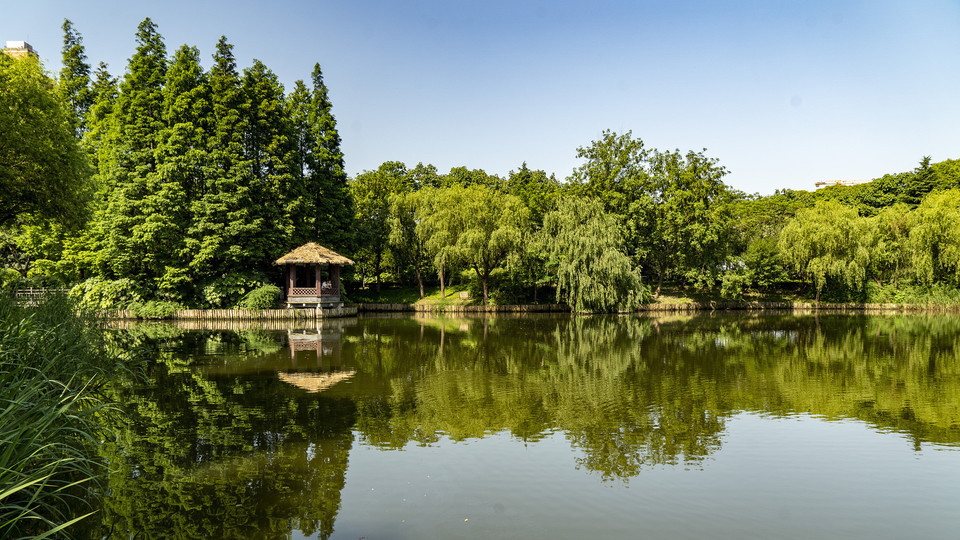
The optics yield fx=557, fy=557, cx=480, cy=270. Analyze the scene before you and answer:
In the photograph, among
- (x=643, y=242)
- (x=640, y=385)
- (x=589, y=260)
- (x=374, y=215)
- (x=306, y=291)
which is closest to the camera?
(x=640, y=385)

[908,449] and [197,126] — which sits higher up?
[197,126]

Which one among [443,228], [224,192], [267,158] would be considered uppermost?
[267,158]

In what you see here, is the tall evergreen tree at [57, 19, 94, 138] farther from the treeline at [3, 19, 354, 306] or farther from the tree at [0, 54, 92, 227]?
the tree at [0, 54, 92, 227]

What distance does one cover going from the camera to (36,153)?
14.8 metres

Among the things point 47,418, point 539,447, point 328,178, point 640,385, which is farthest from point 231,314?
point 47,418

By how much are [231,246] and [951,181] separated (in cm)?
5874

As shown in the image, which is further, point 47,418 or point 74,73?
point 74,73

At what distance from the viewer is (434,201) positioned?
1614 inches

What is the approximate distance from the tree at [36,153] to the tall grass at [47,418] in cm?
571

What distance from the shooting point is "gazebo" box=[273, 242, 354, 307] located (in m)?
32.4

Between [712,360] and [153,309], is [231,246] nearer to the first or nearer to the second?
[153,309]

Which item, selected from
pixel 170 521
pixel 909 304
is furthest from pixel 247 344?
pixel 909 304

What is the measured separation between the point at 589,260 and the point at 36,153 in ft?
88.6

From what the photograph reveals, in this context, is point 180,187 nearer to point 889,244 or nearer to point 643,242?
point 643,242
